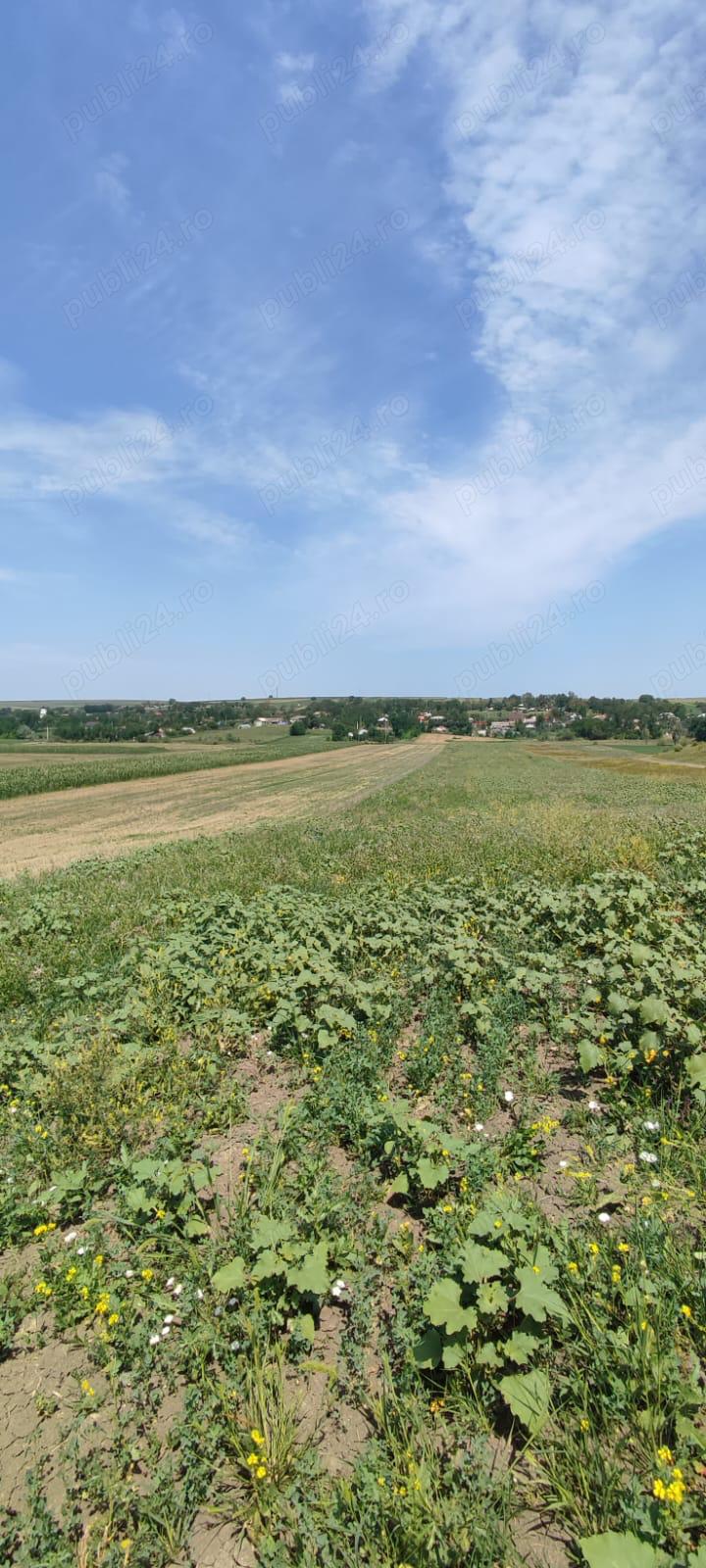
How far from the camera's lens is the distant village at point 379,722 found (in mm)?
106312

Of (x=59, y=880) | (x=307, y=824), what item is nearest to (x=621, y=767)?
(x=307, y=824)

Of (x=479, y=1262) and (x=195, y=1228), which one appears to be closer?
(x=479, y=1262)

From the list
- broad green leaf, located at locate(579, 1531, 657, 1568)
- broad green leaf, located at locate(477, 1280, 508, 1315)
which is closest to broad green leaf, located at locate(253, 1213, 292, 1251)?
broad green leaf, located at locate(477, 1280, 508, 1315)

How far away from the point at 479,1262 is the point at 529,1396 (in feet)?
1.44

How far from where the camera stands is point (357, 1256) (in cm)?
318

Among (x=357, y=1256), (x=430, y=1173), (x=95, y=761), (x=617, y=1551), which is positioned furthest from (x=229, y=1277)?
(x=95, y=761)

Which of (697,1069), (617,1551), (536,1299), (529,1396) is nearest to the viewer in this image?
(617,1551)

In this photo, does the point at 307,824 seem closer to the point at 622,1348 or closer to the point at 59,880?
the point at 59,880

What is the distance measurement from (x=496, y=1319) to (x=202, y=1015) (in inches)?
143

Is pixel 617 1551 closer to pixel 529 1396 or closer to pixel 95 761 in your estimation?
pixel 529 1396

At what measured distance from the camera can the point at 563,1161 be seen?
3.88m

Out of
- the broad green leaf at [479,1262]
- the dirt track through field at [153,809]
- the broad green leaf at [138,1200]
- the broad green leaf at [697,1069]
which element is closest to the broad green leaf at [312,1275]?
the broad green leaf at [479,1262]

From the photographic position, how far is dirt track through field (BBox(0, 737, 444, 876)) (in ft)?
68.0

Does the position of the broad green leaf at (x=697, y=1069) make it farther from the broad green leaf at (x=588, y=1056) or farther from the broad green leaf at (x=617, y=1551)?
the broad green leaf at (x=617, y=1551)
